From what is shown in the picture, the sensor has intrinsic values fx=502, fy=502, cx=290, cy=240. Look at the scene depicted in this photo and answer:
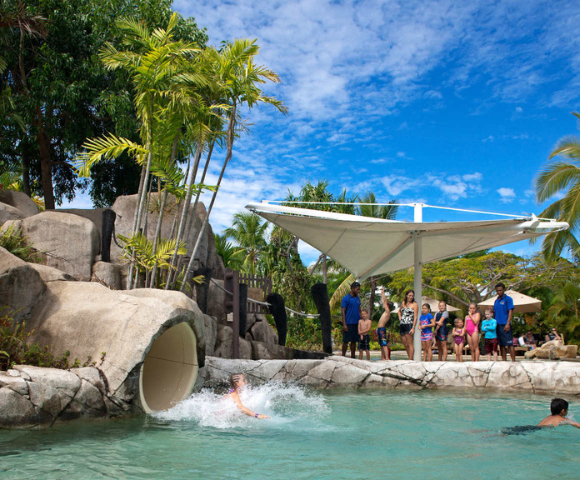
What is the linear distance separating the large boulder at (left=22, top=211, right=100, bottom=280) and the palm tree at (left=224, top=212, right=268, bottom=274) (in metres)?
24.1

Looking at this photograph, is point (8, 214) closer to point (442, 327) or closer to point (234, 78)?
point (234, 78)

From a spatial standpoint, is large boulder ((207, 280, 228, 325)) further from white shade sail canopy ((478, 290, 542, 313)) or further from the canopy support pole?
white shade sail canopy ((478, 290, 542, 313))

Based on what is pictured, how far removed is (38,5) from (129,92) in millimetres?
4447

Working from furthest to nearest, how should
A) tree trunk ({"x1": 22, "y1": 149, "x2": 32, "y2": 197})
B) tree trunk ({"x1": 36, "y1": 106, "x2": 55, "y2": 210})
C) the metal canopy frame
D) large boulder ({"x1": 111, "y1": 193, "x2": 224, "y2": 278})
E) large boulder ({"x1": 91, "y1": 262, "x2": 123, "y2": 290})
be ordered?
tree trunk ({"x1": 22, "y1": 149, "x2": 32, "y2": 197}), tree trunk ({"x1": 36, "y1": 106, "x2": 55, "y2": 210}), large boulder ({"x1": 111, "y1": 193, "x2": 224, "y2": 278}), large boulder ({"x1": 91, "y1": 262, "x2": 123, "y2": 290}), the metal canopy frame

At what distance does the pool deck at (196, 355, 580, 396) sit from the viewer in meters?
9.38

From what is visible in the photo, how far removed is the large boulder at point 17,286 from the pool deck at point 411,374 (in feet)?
10.9

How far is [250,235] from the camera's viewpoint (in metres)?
38.5

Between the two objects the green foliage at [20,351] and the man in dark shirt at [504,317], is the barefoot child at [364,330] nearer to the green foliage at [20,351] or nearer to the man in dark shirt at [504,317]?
Answer: the man in dark shirt at [504,317]

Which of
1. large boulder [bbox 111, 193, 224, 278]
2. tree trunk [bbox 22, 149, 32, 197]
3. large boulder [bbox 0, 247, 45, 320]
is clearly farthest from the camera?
tree trunk [bbox 22, 149, 32, 197]

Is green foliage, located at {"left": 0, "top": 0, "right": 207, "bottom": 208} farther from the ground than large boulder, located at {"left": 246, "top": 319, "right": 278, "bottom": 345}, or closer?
farther from the ground

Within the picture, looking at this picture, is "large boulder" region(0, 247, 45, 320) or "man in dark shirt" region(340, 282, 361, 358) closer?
"large boulder" region(0, 247, 45, 320)

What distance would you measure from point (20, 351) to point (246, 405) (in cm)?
322

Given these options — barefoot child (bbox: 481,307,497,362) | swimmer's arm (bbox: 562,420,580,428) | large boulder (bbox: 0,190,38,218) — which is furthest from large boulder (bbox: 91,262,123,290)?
swimmer's arm (bbox: 562,420,580,428)

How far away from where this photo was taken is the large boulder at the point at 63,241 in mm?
12445
